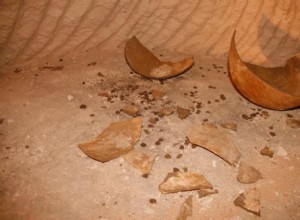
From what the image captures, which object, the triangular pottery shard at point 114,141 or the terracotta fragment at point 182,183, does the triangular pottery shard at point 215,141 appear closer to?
the terracotta fragment at point 182,183

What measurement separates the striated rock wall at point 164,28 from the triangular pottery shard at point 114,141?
40.7 inches

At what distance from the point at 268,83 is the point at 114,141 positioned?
1374 mm

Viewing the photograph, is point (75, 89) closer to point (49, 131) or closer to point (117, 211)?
point (49, 131)

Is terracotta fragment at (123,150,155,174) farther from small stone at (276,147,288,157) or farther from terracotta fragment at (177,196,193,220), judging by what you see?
small stone at (276,147,288,157)

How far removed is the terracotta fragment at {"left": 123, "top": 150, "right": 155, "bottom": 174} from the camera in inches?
73.7

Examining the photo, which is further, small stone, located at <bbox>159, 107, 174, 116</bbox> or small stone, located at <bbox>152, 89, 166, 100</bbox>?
small stone, located at <bbox>152, 89, 166, 100</bbox>

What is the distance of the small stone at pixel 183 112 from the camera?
223 cm

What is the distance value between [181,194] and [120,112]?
84 cm

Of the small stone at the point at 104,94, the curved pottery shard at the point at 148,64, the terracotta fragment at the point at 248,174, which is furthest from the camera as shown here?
the curved pottery shard at the point at 148,64

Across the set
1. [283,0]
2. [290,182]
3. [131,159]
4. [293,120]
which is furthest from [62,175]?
[283,0]

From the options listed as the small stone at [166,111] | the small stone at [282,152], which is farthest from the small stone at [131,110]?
the small stone at [282,152]

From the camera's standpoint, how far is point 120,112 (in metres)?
2.26

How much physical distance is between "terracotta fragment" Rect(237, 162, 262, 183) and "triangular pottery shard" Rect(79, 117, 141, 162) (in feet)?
2.49

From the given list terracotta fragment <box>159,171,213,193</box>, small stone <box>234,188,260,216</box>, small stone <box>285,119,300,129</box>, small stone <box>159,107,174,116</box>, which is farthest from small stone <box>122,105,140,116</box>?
small stone <box>285,119,300,129</box>
